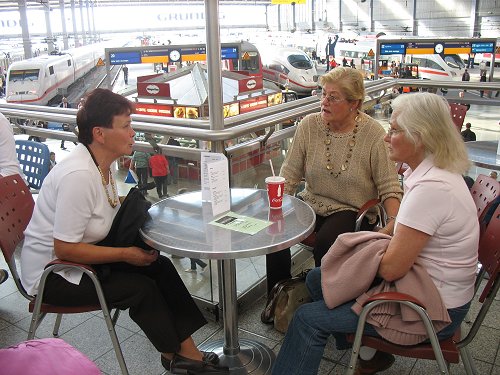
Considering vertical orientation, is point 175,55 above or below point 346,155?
above

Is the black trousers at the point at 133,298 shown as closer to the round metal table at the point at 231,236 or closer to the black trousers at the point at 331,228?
the round metal table at the point at 231,236

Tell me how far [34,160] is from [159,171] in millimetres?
1278

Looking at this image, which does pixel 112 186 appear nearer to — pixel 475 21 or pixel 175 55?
pixel 175 55

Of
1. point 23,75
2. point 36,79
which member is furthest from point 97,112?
point 23,75

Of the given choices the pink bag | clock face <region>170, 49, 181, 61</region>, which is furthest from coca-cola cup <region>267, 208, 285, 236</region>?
clock face <region>170, 49, 181, 61</region>

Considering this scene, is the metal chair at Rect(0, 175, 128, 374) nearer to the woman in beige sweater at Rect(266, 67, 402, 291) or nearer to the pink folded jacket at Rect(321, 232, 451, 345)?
the pink folded jacket at Rect(321, 232, 451, 345)

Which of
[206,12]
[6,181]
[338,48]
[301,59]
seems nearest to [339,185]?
[206,12]

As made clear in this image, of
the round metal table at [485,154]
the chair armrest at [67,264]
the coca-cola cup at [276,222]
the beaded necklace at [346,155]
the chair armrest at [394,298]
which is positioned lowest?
the chair armrest at [394,298]

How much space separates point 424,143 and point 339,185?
0.80m

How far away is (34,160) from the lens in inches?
128

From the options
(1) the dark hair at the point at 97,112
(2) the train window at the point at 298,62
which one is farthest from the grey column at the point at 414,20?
(1) the dark hair at the point at 97,112

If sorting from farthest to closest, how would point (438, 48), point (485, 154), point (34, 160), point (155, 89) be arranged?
point (438, 48)
point (155, 89)
point (34, 160)
point (485, 154)

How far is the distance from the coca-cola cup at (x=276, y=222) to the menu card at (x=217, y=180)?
193mm

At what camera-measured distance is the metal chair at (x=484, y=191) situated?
1.87 m
